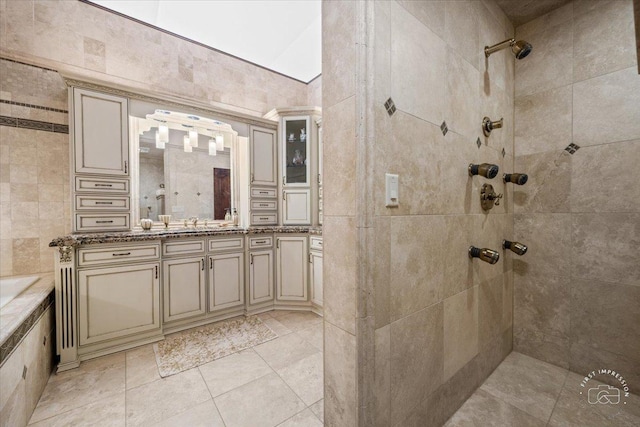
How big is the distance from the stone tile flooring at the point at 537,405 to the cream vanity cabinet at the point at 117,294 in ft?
7.42

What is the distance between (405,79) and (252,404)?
5.97ft

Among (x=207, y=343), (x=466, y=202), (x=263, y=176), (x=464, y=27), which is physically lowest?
(x=207, y=343)

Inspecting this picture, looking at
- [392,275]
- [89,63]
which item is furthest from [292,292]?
[89,63]

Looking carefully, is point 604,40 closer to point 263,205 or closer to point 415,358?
point 415,358

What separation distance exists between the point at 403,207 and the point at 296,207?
2.07 m

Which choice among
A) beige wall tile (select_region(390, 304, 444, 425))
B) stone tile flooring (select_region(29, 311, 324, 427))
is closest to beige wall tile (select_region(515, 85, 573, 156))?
beige wall tile (select_region(390, 304, 444, 425))

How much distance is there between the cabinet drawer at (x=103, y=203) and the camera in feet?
6.84

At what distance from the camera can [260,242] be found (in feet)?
9.06

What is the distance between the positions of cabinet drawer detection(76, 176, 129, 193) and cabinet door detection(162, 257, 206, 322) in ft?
2.52

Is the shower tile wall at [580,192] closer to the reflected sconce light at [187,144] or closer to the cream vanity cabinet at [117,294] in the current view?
the cream vanity cabinet at [117,294]

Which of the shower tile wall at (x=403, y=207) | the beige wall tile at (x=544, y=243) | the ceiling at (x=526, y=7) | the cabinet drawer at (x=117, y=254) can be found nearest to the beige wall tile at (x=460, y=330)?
the shower tile wall at (x=403, y=207)

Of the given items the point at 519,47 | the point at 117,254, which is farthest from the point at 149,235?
the point at 519,47

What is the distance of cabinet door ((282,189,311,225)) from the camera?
2975 millimetres

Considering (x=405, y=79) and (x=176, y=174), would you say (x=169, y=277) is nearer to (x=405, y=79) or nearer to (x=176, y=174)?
(x=176, y=174)
